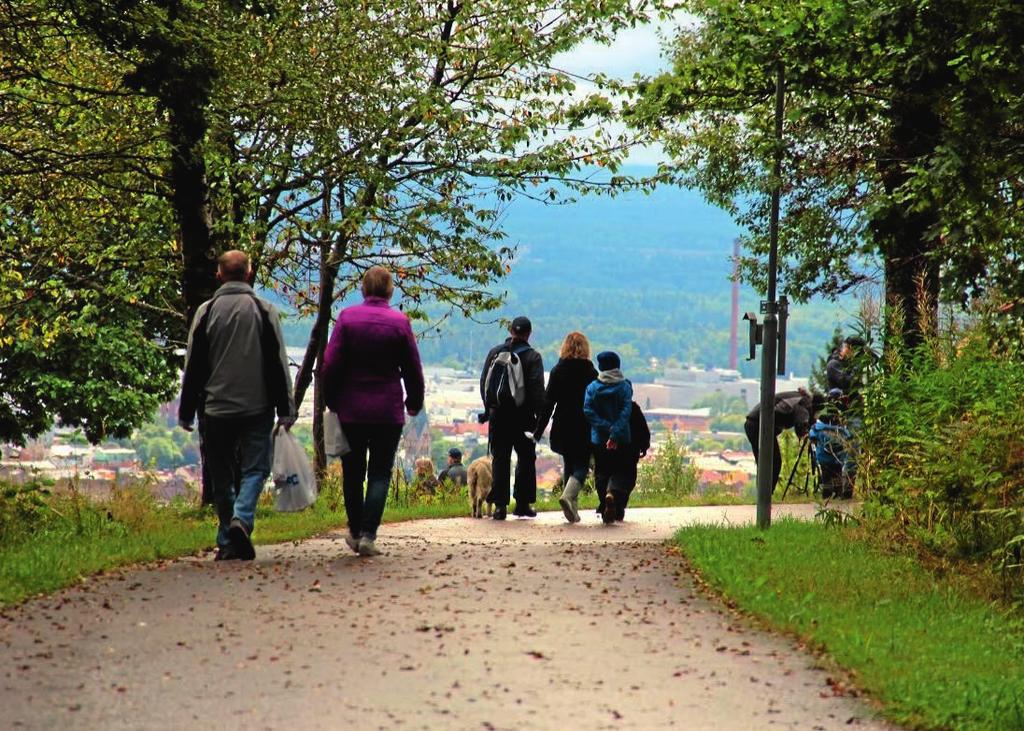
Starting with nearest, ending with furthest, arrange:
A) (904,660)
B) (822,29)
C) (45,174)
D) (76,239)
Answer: (904,660), (822,29), (45,174), (76,239)

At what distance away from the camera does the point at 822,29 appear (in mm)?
12633

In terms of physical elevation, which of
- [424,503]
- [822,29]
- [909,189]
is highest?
[822,29]

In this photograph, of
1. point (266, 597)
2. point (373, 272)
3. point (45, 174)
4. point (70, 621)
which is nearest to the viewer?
point (70, 621)

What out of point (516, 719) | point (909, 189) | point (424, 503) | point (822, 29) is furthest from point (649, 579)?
point (424, 503)

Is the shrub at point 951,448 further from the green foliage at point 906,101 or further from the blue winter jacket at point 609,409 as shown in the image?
the blue winter jacket at point 609,409

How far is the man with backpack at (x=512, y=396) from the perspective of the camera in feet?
52.2

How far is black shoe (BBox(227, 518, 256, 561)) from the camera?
34.8ft

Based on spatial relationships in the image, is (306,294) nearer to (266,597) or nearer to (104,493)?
(104,493)

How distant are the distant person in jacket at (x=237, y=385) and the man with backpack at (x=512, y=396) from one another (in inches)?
210

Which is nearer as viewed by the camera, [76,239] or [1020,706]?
[1020,706]

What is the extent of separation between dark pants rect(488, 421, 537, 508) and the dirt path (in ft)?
17.4

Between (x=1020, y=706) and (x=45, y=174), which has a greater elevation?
(x=45, y=174)

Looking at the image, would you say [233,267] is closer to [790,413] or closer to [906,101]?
[906,101]

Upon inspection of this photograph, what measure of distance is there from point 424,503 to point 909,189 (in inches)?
379
